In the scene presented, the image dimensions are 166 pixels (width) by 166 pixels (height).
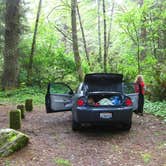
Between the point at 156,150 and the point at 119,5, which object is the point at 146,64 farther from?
the point at 156,150

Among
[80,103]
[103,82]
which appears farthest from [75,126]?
[103,82]

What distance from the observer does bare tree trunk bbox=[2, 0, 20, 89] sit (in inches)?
789

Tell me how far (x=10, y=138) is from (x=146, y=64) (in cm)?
1315

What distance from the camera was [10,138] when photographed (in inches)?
270

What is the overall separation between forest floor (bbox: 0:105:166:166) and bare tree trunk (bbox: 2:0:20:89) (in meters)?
9.72

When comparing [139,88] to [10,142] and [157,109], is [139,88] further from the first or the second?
[10,142]

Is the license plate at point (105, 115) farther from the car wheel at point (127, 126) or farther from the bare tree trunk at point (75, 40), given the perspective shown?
the bare tree trunk at point (75, 40)

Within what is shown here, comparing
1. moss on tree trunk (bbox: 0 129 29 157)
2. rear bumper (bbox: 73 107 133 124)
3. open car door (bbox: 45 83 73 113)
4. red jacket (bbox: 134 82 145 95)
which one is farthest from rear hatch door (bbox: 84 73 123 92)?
moss on tree trunk (bbox: 0 129 29 157)

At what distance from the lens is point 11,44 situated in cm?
2012

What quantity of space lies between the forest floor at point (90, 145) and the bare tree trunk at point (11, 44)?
972cm

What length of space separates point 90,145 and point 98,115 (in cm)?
106

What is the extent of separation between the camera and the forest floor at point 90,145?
6.48 metres

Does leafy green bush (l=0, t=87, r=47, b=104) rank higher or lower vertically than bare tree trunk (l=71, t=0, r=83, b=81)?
lower

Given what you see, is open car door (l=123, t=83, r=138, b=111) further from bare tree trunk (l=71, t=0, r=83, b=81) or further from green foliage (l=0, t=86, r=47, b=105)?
bare tree trunk (l=71, t=0, r=83, b=81)
